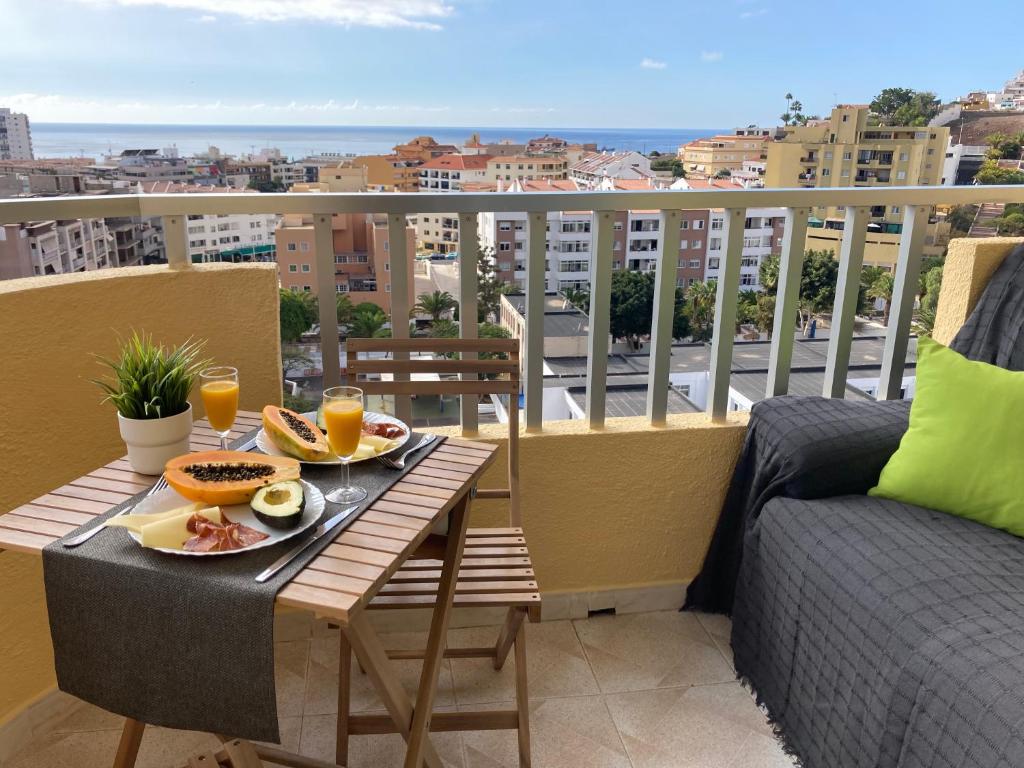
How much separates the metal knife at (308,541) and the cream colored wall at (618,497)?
40.2 inches

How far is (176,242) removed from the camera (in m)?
2.01

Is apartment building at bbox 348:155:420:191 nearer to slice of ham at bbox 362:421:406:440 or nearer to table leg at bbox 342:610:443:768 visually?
slice of ham at bbox 362:421:406:440

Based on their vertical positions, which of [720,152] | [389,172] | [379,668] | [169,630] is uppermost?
[720,152]

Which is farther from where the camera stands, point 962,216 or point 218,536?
point 962,216

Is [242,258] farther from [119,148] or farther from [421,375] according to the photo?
[119,148]

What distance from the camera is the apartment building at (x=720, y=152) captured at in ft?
9.62

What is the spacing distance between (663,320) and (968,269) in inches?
39.5

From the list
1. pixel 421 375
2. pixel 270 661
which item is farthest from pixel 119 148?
pixel 270 661

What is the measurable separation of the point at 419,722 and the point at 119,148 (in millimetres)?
2136

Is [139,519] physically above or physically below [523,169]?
below

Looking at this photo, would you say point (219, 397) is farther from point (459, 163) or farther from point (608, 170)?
point (459, 163)

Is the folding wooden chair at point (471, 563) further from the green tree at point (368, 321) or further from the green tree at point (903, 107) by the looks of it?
the green tree at point (903, 107)

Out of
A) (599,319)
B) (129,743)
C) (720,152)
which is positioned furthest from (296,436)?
(720,152)

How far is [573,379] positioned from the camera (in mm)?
2391
